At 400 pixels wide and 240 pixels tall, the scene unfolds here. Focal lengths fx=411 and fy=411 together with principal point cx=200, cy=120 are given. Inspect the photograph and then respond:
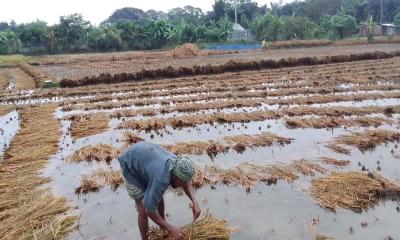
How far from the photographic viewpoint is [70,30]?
54000mm

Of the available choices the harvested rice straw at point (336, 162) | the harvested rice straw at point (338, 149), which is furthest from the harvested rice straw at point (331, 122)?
the harvested rice straw at point (336, 162)

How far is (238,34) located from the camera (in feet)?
205

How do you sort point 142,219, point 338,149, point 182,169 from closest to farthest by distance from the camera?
point 182,169 → point 142,219 → point 338,149

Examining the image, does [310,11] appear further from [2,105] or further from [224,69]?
[2,105]

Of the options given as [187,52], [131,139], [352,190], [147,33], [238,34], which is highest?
[147,33]

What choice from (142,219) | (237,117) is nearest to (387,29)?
(237,117)

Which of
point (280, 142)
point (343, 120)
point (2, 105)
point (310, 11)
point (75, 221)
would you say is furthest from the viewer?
point (310, 11)

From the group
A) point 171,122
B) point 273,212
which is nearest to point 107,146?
point 171,122

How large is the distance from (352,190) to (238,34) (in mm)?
57738

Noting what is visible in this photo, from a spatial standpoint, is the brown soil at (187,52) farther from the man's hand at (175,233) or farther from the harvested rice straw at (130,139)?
the man's hand at (175,233)

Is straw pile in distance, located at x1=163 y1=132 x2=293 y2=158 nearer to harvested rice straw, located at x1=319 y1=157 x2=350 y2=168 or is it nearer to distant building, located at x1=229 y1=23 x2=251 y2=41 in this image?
harvested rice straw, located at x1=319 y1=157 x2=350 y2=168

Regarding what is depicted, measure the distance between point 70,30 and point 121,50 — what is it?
7.02m

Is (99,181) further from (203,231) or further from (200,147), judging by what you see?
(203,231)

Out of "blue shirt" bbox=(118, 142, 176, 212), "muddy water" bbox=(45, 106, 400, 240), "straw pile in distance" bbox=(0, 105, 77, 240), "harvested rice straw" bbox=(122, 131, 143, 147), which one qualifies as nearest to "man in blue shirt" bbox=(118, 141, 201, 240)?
"blue shirt" bbox=(118, 142, 176, 212)
